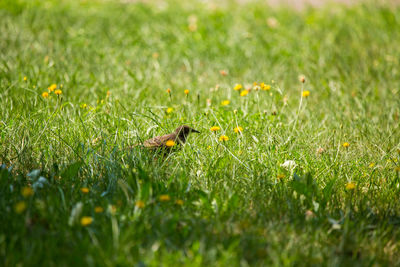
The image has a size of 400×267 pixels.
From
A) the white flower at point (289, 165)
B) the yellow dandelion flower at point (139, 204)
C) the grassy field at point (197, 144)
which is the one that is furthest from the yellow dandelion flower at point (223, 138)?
the yellow dandelion flower at point (139, 204)

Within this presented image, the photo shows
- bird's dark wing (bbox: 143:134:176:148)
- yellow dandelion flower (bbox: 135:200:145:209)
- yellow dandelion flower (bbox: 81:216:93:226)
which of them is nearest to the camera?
yellow dandelion flower (bbox: 81:216:93:226)

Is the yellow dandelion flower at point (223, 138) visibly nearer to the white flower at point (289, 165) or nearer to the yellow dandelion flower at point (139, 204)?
the white flower at point (289, 165)

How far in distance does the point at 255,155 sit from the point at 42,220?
1.50 meters

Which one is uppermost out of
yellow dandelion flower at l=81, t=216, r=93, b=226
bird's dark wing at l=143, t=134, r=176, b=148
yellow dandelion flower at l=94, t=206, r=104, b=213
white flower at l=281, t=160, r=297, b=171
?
yellow dandelion flower at l=81, t=216, r=93, b=226

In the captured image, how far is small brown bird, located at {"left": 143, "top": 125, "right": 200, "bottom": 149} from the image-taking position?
2.97 metres

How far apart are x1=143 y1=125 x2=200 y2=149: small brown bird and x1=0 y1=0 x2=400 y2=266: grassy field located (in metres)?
0.07

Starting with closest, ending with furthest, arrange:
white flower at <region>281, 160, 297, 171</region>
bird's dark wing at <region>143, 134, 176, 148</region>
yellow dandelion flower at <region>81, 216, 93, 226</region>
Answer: yellow dandelion flower at <region>81, 216, 93, 226</region>, white flower at <region>281, 160, 297, 171</region>, bird's dark wing at <region>143, 134, 176, 148</region>

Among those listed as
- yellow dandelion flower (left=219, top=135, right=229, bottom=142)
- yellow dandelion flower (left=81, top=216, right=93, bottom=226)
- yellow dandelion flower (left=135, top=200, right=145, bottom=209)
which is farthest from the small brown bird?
yellow dandelion flower (left=81, top=216, right=93, bottom=226)

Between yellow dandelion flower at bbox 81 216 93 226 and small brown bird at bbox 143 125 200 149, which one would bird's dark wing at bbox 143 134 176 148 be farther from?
yellow dandelion flower at bbox 81 216 93 226

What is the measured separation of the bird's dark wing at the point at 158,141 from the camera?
2977mm

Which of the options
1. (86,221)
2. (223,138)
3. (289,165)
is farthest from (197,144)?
(86,221)

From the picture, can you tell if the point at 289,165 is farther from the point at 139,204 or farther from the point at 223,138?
the point at 139,204

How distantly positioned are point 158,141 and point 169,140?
80 millimetres

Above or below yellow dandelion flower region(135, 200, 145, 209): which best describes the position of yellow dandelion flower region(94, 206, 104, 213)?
below
